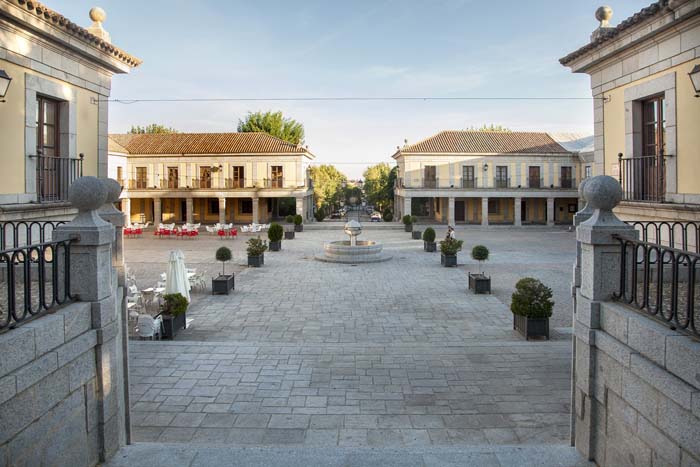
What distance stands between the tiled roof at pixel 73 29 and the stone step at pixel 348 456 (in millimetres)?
6996

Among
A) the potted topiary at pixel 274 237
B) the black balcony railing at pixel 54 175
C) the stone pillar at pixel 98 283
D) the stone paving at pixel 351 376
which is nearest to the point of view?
the stone pillar at pixel 98 283

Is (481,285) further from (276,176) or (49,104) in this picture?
(276,176)

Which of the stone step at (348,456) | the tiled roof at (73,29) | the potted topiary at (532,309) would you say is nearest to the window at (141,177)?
the tiled roof at (73,29)

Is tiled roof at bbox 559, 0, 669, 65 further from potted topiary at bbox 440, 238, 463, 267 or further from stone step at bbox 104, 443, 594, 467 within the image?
potted topiary at bbox 440, 238, 463, 267

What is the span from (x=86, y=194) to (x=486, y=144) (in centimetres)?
3944

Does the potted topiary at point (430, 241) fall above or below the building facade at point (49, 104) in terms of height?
below

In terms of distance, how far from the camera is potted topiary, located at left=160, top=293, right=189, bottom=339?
341 inches

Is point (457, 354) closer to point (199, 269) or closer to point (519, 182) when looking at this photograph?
point (199, 269)

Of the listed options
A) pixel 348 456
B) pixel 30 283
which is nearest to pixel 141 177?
pixel 30 283

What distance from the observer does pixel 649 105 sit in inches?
343

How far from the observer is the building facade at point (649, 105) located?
7434mm

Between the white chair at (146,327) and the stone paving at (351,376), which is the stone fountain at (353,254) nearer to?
the stone paving at (351,376)

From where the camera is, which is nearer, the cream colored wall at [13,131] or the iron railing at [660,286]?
the iron railing at [660,286]

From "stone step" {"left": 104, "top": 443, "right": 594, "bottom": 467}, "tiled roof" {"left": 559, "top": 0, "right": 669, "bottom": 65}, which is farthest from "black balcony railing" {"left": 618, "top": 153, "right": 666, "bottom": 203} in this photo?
"stone step" {"left": 104, "top": 443, "right": 594, "bottom": 467}
